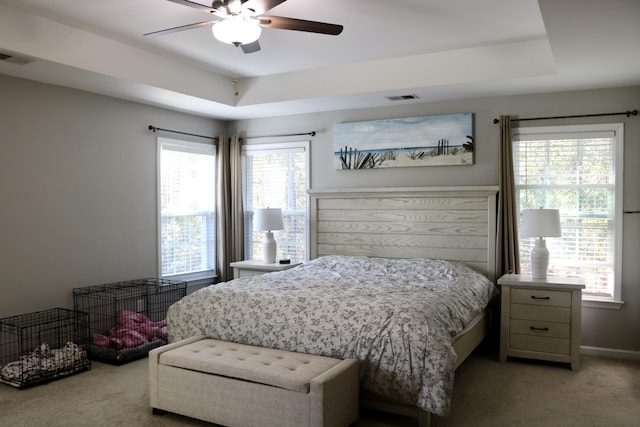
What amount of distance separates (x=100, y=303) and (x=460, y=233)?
3370 mm

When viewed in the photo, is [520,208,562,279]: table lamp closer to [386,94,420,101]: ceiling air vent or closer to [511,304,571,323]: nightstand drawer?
[511,304,571,323]: nightstand drawer

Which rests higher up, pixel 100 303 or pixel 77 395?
pixel 100 303

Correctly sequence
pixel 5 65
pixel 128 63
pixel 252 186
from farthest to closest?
pixel 252 186 < pixel 128 63 < pixel 5 65

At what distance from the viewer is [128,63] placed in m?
4.19

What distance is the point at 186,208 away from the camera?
5762 mm

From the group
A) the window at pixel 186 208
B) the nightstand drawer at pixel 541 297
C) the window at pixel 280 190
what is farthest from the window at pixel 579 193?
the window at pixel 186 208

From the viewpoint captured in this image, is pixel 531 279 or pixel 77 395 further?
pixel 531 279

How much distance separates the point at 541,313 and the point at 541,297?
13cm

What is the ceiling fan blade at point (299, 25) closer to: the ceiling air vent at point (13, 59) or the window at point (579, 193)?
the ceiling air vent at point (13, 59)

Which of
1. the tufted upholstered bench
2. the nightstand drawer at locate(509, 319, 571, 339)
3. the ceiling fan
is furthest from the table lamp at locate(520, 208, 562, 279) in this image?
the ceiling fan

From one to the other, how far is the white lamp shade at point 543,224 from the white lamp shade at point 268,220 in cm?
244

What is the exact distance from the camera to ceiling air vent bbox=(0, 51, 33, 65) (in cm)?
351

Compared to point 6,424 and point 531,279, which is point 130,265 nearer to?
point 6,424

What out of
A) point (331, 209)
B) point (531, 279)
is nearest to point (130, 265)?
point (331, 209)
